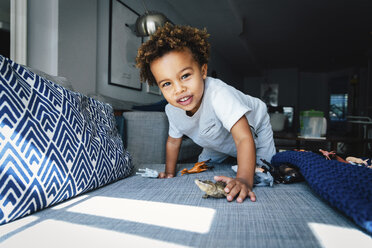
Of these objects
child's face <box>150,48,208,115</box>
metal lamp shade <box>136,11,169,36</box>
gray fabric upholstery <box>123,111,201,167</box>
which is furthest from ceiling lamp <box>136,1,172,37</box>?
child's face <box>150,48,208,115</box>

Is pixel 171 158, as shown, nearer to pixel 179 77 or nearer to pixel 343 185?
pixel 179 77

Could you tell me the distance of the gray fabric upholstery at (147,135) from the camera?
1594mm

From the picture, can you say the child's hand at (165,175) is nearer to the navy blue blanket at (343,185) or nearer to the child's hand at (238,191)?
the child's hand at (238,191)

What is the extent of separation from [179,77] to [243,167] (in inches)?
15.7

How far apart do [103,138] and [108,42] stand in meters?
1.76

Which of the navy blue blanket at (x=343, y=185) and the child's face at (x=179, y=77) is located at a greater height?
the child's face at (x=179, y=77)

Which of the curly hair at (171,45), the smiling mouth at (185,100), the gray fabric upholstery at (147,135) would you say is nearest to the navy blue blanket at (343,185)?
the smiling mouth at (185,100)

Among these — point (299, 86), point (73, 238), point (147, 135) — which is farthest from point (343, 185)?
point (299, 86)

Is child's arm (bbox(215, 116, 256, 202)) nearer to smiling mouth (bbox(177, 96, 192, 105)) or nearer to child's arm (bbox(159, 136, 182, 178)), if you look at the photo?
smiling mouth (bbox(177, 96, 192, 105))

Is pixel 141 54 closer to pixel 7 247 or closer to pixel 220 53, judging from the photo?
pixel 7 247

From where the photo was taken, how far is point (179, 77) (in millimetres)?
899

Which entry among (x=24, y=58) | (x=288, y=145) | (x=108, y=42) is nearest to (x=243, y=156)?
(x=24, y=58)

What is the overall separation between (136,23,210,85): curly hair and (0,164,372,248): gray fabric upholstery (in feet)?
1.79

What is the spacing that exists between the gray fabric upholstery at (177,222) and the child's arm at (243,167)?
0.03 m
